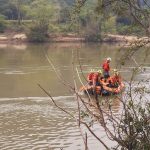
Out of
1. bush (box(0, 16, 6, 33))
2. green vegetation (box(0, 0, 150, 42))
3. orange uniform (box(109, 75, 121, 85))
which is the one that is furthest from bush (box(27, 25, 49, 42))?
orange uniform (box(109, 75, 121, 85))

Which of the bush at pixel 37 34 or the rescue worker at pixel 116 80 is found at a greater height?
the rescue worker at pixel 116 80

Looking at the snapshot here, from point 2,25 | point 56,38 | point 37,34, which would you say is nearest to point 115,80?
point 37,34

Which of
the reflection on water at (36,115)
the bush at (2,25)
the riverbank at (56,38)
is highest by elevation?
the bush at (2,25)

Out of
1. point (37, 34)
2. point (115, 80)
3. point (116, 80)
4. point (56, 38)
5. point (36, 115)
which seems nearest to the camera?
point (115, 80)

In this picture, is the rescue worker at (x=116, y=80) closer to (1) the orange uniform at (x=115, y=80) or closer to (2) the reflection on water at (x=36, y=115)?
(1) the orange uniform at (x=115, y=80)

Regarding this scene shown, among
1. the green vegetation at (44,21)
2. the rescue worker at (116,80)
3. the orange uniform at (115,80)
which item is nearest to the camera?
the rescue worker at (116,80)

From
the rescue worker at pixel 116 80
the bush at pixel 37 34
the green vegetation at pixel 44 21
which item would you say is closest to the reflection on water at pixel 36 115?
the rescue worker at pixel 116 80

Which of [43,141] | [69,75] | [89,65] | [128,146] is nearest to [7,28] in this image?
[89,65]

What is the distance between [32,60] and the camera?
4259 cm

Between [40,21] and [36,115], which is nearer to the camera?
[36,115]

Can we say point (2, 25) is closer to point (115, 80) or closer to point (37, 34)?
point (37, 34)

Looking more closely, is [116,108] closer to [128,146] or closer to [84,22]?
[128,146]

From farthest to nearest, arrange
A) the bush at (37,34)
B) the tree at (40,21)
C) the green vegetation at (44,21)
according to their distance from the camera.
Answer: the green vegetation at (44,21) → the tree at (40,21) → the bush at (37,34)

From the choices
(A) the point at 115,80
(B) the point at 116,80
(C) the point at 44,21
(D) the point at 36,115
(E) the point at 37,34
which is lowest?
(D) the point at 36,115
